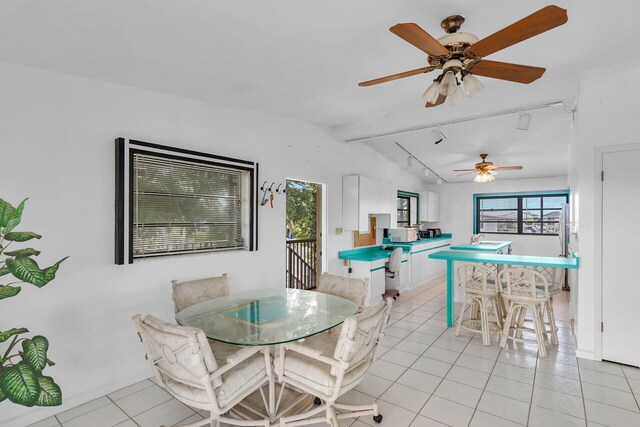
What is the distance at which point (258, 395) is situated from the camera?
2.51 metres

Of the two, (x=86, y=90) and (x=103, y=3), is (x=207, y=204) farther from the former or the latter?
(x=103, y=3)

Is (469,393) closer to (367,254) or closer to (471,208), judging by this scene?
(367,254)

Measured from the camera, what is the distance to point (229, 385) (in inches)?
74.0

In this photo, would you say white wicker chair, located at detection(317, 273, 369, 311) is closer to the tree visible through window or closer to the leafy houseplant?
the leafy houseplant

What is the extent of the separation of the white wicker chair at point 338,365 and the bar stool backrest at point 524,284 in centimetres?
194

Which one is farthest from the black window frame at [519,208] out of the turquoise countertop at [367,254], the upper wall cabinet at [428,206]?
the turquoise countertop at [367,254]

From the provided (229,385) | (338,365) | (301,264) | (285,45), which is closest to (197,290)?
(229,385)

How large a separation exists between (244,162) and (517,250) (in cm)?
673

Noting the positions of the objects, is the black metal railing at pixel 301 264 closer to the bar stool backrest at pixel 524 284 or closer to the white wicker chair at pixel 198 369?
the bar stool backrest at pixel 524 284

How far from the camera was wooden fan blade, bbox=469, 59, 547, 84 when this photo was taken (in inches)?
76.2

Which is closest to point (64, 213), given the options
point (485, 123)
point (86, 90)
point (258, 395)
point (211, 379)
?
point (86, 90)

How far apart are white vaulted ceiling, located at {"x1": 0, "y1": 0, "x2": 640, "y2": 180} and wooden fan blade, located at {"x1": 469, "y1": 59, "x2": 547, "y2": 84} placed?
12.1 inches

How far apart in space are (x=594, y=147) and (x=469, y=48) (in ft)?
7.07

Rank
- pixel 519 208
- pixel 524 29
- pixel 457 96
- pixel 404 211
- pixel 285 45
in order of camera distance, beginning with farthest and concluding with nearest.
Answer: pixel 519 208, pixel 404 211, pixel 285 45, pixel 457 96, pixel 524 29
